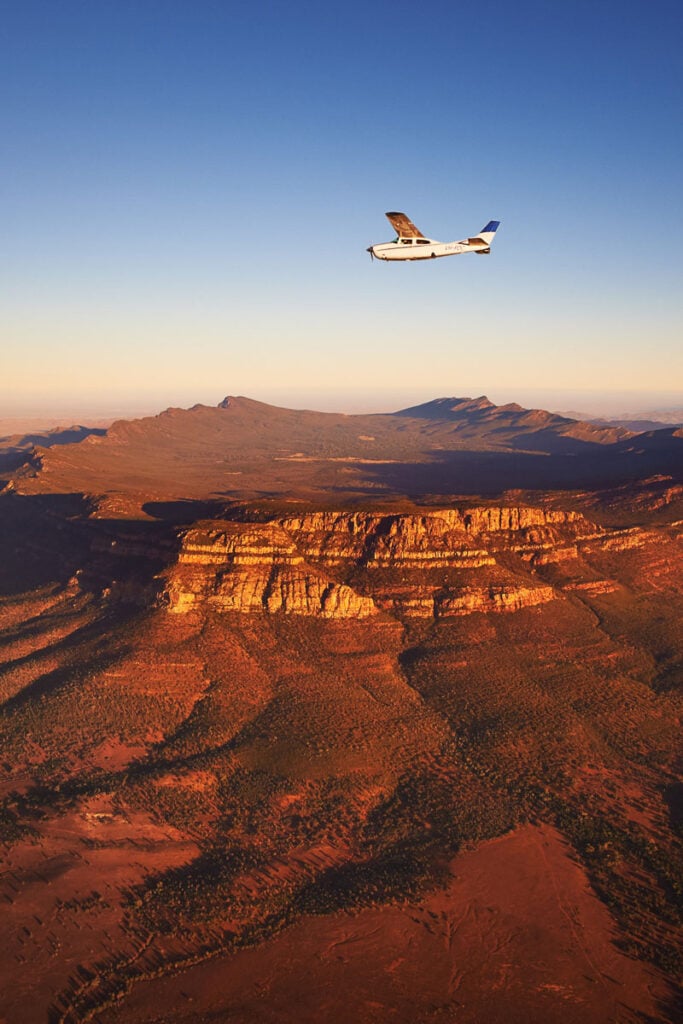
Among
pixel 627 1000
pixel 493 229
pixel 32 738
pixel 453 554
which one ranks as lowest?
pixel 627 1000

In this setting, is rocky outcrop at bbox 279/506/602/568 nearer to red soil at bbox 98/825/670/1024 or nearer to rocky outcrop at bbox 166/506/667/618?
rocky outcrop at bbox 166/506/667/618

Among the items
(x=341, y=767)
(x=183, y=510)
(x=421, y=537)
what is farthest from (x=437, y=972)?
(x=183, y=510)

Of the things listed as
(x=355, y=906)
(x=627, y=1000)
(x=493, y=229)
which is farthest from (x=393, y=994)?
(x=493, y=229)

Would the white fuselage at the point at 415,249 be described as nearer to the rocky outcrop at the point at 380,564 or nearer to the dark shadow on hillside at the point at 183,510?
the rocky outcrop at the point at 380,564

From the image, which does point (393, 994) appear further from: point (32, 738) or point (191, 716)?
point (32, 738)

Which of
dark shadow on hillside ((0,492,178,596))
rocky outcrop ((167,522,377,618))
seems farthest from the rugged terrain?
dark shadow on hillside ((0,492,178,596))

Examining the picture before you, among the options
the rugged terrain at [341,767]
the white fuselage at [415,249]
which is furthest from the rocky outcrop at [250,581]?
the white fuselage at [415,249]
